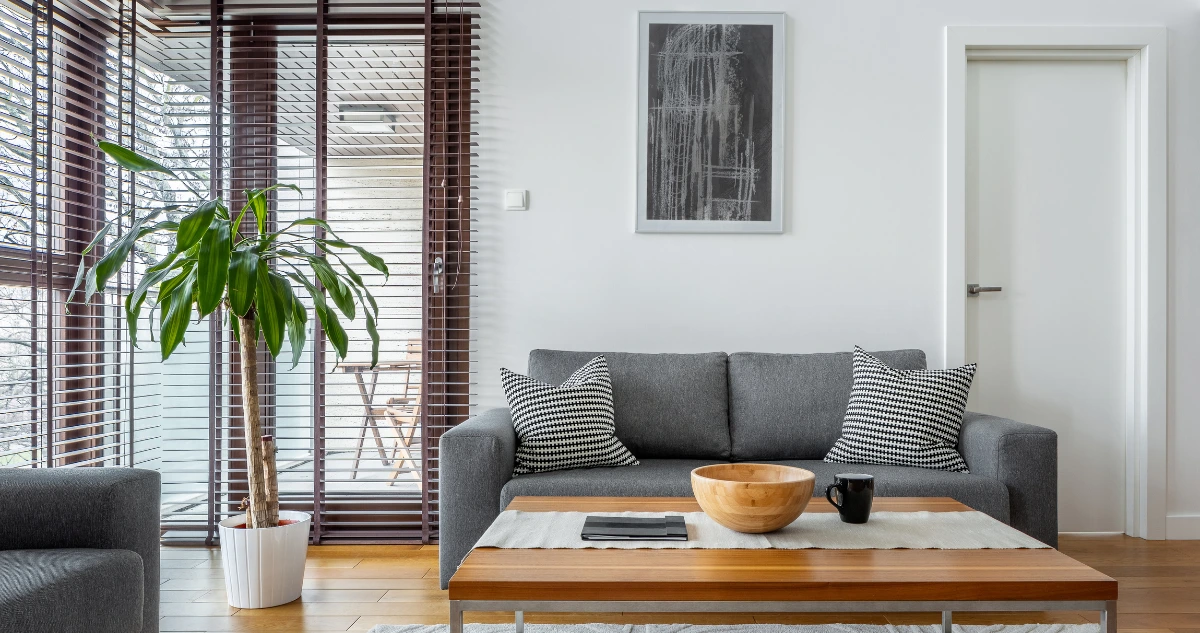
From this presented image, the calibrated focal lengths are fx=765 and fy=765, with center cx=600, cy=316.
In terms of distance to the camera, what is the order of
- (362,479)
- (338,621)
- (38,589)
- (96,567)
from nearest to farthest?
(38,589)
(96,567)
(338,621)
(362,479)

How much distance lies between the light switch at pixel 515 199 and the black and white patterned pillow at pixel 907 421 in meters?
1.53

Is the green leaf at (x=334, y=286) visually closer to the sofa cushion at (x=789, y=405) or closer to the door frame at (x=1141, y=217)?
the sofa cushion at (x=789, y=405)

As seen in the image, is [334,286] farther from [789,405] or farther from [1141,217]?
[1141,217]

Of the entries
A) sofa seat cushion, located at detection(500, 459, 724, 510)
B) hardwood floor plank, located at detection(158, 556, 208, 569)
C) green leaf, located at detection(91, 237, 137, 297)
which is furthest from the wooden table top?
hardwood floor plank, located at detection(158, 556, 208, 569)

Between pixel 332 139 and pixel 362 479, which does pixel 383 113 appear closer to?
pixel 332 139

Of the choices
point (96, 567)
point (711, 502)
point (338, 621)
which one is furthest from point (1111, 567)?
point (96, 567)

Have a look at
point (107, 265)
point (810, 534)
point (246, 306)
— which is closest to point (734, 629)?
point (810, 534)

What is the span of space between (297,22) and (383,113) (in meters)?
0.54

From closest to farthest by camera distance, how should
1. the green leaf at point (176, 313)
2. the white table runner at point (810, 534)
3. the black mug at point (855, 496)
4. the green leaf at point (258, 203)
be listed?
the white table runner at point (810, 534) → the black mug at point (855, 496) → the green leaf at point (176, 313) → the green leaf at point (258, 203)

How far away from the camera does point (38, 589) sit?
1.39 meters

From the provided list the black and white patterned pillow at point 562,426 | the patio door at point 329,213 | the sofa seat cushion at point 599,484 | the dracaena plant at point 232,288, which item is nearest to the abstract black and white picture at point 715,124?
the patio door at point 329,213

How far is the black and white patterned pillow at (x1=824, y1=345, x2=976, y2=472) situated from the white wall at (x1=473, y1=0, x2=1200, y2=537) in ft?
1.84

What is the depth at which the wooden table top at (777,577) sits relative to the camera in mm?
1251

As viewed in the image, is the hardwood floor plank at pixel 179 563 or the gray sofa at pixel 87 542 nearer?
the gray sofa at pixel 87 542
